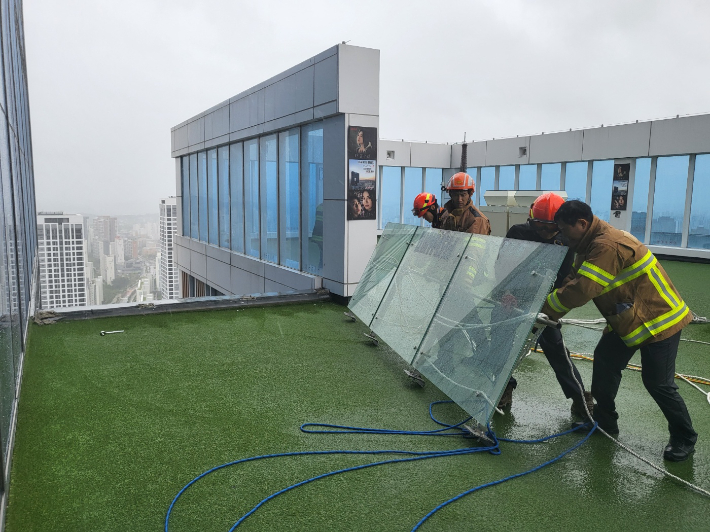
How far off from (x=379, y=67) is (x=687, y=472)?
7.05 meters

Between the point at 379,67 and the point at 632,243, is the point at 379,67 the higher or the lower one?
the higher one

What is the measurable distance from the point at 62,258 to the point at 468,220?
10.0 m

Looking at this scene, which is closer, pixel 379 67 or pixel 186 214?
pixel 379 67

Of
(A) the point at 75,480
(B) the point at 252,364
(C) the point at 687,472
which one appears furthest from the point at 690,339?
(A) the point at 75,480

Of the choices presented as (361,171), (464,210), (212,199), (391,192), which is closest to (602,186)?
(391,192)

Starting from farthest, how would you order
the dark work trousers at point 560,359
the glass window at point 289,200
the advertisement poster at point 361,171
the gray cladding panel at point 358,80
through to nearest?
the glass window at point 289,200 → the advertisement poster at point 361,171 → the gray cladding panel at point 358,80 → the dark work trousers at point 560,359

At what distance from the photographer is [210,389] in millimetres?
5055

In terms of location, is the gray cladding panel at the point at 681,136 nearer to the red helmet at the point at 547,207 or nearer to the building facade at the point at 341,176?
the building facade at the point at 341,176

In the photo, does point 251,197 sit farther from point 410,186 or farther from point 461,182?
point 410,186

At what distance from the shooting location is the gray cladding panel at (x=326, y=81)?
27.9 ft

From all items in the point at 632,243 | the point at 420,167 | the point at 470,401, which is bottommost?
the point at 470,401

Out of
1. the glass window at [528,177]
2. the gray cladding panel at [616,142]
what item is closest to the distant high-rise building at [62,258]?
the glass window at [528,177]

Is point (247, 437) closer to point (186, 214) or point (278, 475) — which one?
point (278, 475)

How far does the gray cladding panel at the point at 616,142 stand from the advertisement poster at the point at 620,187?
0.41 m
